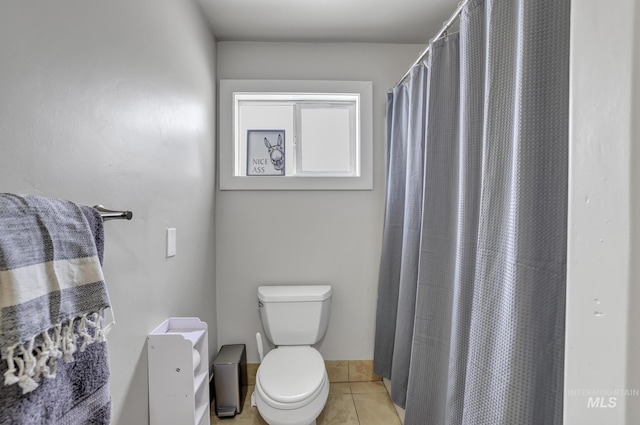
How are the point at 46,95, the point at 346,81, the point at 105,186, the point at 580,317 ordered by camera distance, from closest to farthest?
the point at 580,317
the point at 46,95
the point at 105,186
the point at 346,81

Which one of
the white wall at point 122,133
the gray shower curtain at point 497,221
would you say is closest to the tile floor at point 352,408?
the gray shower curtain at point 497,221

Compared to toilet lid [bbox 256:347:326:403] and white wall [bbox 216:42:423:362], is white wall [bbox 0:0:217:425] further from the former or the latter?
toilet lid [bbox 256:347:326:403]

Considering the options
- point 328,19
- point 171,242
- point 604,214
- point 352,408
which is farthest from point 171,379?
point 328,19

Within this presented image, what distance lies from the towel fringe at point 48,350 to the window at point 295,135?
139cm

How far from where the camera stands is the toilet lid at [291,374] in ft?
4.37

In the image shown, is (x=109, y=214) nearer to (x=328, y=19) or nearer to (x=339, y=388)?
(x=328, y=19)

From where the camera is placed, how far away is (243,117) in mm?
2068

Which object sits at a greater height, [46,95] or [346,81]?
[346,81]

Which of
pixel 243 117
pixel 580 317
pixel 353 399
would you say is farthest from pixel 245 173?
pixel 580 317

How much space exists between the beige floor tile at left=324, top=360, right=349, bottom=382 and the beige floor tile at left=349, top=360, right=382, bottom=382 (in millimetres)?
33

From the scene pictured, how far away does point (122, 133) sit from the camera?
3.03ft

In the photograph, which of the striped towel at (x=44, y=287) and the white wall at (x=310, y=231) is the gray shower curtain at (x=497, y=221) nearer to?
the white wall at (x=310, y=231)

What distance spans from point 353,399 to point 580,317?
168 centimetres

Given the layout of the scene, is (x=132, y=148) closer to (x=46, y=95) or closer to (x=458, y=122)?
(x=46, y=95)
